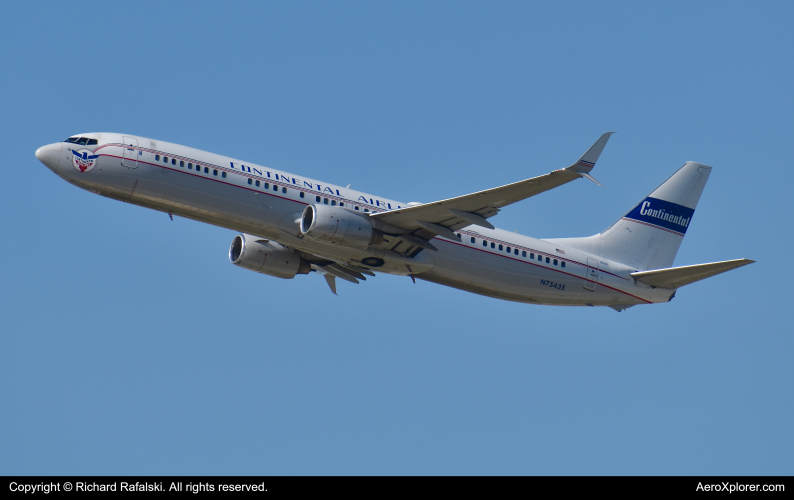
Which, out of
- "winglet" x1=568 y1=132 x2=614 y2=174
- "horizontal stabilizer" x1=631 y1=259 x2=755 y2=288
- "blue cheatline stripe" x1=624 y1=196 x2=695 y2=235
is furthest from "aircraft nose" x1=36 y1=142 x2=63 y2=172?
"blue cheatline stripe" x1=624 y1=196 x2=695 y2=235

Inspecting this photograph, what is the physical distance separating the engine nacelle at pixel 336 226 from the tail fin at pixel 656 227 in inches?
495

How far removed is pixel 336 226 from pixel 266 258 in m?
8.14

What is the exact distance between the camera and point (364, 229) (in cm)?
3944

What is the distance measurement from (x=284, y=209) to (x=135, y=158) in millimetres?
6461

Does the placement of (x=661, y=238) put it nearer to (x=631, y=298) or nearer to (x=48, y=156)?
(x=631, y=298)

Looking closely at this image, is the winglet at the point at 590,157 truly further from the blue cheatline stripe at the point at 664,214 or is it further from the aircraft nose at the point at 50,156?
the aircraft nose at the point at 50,156

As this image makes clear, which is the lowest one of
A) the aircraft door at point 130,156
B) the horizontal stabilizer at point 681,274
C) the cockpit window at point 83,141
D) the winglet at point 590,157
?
the horizontal stabilizer at point 681,274

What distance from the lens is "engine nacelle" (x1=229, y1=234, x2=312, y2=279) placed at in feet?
149

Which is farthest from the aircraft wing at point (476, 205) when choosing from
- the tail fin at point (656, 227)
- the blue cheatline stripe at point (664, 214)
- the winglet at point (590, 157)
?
the blue cheatline stripe at point (664, 214)

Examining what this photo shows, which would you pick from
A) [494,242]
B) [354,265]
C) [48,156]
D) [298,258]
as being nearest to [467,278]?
[494,242]

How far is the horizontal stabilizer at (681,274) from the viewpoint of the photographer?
136 feet

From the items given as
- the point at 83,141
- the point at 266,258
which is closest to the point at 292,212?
the point at 266,258

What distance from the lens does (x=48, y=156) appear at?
37750 mm

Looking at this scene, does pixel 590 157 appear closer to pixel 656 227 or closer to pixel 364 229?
pixel 364 229
